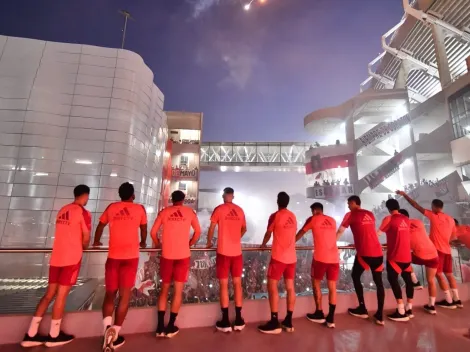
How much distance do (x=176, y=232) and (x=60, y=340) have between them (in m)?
1.87

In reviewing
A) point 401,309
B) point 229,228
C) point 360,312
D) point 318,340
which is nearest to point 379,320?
point 360,312

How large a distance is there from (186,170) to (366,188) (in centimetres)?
1825

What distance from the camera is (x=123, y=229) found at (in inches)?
121

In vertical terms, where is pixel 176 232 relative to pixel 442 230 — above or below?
below

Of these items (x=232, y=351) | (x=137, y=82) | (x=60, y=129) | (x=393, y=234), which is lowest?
(x=232, y=351)

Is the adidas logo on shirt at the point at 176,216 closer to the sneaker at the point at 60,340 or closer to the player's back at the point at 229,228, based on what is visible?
the player's back at the point at 229,228

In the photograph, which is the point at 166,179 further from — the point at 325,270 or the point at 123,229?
the point at 325,270

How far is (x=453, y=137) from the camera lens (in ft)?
56.7

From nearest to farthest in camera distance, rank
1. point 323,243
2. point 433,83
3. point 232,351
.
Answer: point 232,351, point 323,243, point 433,83

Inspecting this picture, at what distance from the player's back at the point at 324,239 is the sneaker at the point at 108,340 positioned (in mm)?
→ 2964

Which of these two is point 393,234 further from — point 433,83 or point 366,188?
point 433,83

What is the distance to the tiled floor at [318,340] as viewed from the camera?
2854mm

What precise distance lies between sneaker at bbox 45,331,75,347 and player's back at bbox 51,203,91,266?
2.89ft

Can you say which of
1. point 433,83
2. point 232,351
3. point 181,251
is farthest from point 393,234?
point 433,83
